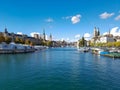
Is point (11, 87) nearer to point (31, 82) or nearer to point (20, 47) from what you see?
point (31, 82)

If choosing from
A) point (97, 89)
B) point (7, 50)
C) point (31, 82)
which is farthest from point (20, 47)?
point (97, 89)

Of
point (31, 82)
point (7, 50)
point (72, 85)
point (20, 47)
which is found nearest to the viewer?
point (72, 85)

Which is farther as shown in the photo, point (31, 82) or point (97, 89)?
point (31, 82)

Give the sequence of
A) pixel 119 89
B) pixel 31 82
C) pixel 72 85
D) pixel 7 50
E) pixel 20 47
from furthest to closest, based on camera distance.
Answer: pixel 20 47 < pixel 7 50 < pixel 31 82 < pixel 72 85 < pixel 119 89

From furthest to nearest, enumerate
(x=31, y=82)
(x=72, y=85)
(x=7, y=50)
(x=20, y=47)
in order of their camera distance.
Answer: (x=20, y=47) < (x=7, y=50) < (x=31, y=82) < (x=72, y=85)

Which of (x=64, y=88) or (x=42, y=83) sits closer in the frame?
(x=64, y=88)

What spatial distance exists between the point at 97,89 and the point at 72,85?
4082 millimetres

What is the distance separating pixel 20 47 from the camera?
107m

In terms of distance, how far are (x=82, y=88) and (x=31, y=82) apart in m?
9.13

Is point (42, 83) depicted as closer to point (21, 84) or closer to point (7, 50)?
point (21, 84)

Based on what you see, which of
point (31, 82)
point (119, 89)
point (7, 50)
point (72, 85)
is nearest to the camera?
point (119, 89)

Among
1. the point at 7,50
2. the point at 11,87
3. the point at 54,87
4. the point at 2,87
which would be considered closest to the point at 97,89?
the point at 54,87

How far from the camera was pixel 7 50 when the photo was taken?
9856 centimetres

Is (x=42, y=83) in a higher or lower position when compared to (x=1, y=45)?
lower
